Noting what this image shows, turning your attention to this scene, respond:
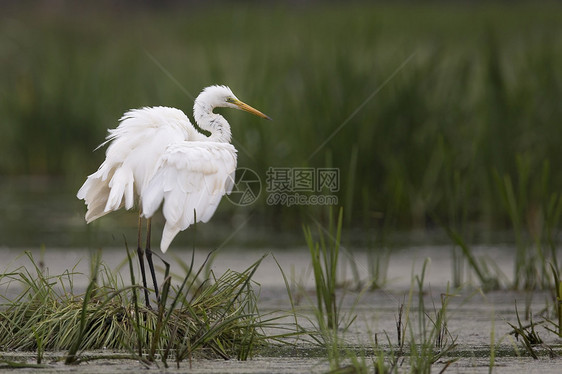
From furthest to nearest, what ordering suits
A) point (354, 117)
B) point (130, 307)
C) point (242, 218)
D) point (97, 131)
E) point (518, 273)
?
point (97, 131), point (242, 218), point (354, 117), point (518, 273), point (130, 307)

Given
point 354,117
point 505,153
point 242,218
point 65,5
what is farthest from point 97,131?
point 65,5

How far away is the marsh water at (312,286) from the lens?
417cm

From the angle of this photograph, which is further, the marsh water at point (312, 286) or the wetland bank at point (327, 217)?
the wetland bank at point (327, 217)

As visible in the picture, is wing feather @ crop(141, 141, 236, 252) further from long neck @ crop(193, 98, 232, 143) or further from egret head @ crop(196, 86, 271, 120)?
egret head @ crop(196, 86, 271, 120)

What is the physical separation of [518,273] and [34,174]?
24.0 ft

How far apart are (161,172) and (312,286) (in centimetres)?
208

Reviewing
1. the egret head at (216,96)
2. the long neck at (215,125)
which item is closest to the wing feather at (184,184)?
the long neck at (215,125)

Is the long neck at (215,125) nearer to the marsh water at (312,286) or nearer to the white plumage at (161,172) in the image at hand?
the white plumage at (161,172)

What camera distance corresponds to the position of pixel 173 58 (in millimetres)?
13523

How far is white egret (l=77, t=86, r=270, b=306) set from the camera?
4.99 meters

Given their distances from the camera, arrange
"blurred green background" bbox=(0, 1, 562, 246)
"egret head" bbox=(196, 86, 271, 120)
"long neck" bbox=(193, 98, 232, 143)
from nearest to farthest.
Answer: "long neck" bbox=(193, 98, 232, 143), "egret head" bbox=(196, 86, 271, 120), "blurred green background" bbox=(0, 1, 562, 246)

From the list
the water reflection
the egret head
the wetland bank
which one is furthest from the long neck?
the water reflection

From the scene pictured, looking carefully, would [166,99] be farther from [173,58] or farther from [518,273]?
[518,273]

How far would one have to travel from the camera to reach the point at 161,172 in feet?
16.4
